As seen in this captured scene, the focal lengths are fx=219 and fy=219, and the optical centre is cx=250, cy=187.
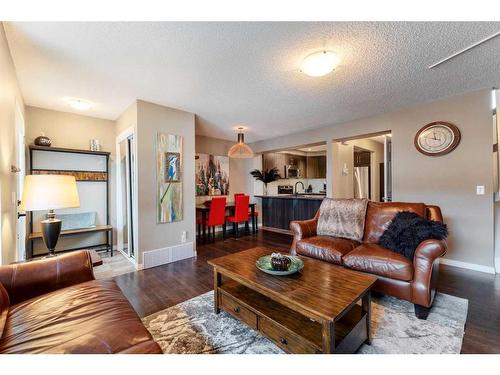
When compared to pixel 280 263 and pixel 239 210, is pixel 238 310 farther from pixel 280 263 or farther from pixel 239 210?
pixel 239 210

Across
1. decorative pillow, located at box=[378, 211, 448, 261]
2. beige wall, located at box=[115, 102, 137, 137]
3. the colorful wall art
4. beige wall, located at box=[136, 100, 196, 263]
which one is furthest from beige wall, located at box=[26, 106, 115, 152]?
decorative pillow, located at box=[378, 211, 448, 261]

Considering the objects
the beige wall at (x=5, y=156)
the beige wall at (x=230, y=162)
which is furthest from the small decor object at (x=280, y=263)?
the beige wall at (x=230, y=162)

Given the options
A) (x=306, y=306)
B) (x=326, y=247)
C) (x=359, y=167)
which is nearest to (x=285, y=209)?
(x=359, y=167)

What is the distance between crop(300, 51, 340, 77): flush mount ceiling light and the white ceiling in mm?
53

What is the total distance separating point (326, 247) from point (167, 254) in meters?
2.39

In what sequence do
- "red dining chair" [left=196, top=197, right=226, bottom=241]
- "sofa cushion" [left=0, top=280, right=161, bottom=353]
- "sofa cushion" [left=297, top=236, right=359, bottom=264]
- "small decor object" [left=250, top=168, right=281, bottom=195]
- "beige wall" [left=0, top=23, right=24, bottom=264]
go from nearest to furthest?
"sofa cushion" [left=0, top=280, right=161, bottom=353] < "beige wall" [left=0, top=23, right=24, bottom=264] < "sofa cushion" [left=297, top=236, right=359, bottom=264] < "red dining chair" [left=196, top=197, right=226, bottom=241] < "small decor object" [left=250, top=168, right=281, bottom=195]

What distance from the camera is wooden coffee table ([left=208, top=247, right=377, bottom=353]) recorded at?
127cm

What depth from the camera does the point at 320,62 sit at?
6.74 feet

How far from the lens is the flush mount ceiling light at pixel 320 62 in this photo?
6.64ft

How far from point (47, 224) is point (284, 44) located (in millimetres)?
2646

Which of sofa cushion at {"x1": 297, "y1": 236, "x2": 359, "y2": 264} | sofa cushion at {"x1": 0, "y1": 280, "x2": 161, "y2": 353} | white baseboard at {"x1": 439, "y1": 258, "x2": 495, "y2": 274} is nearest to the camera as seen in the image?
sofa cushion at {"x1": 0, "y1": 280, "x2": 161, "y2": 353}

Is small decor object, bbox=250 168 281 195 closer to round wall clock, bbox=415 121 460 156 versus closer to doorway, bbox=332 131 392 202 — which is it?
doorway, bbox=332 131 392 202
